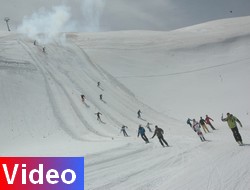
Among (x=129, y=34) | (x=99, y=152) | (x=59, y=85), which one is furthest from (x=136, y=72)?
(x=99, y=152)

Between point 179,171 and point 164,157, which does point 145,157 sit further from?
point 179,171

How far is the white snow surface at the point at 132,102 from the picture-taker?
14.8 m

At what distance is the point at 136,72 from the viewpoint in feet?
184

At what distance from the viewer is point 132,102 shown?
43188 mm

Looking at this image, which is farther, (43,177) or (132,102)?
(132,102)

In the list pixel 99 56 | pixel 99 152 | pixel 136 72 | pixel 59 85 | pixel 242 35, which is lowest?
pixel 99 152

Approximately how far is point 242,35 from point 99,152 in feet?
194

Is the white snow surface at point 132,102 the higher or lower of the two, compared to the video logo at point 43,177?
higher

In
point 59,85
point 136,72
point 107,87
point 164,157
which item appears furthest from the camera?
point 136,72

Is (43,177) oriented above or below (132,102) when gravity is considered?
below

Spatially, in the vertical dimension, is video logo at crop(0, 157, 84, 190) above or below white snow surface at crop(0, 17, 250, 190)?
below

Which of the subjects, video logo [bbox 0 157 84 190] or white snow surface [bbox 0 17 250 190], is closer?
video logo [bbox 0 157 84 190]

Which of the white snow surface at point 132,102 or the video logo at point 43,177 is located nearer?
the video logo at point 43,177

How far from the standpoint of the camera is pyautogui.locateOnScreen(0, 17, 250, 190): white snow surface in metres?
14.8
